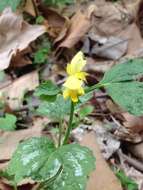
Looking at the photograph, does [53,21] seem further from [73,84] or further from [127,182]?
[73,84]

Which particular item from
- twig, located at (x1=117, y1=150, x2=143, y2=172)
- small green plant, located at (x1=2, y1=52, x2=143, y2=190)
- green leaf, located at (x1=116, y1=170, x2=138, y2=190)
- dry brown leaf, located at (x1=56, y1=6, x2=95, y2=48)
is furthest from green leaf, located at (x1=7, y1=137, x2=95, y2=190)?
dry brown leaf, located at (x1=56, y1=6, x2=95, y2=48)

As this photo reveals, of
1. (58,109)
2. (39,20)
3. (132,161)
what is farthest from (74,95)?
(39,20)

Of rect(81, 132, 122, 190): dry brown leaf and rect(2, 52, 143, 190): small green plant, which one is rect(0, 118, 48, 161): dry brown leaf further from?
rect(2, 52, 143, 190): small green plant

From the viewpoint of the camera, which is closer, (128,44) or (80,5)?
(128,44)

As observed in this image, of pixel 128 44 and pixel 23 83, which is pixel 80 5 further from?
pixel 23 83

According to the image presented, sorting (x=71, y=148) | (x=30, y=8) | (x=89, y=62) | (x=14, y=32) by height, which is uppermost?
(x=30, y=8)

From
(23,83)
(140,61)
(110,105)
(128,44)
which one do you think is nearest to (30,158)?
(140,61)
